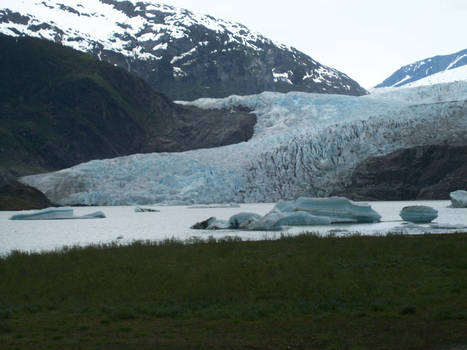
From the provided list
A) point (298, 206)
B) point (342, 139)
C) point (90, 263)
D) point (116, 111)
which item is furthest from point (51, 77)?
point (90, 263)

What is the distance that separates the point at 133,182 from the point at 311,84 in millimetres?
134232

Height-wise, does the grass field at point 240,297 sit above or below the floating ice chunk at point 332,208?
below

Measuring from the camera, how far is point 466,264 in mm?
12086

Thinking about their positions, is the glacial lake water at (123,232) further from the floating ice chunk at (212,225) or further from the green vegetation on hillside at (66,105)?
the green vegetation on hillside at (66,105)

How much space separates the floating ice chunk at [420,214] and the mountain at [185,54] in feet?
444

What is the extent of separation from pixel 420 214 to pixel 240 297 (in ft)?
55.7

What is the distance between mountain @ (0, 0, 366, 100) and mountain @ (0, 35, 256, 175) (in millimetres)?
50231

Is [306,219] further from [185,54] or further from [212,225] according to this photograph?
[185,54]

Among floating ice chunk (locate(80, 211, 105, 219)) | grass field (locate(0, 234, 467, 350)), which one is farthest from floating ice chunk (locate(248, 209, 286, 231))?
floating ice chunk (locate(80, 211, 105, 219))

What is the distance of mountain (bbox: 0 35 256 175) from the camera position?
293 ft

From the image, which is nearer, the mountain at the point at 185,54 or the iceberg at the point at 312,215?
the iceberg at the point at 312,215

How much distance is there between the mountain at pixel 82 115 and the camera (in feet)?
293

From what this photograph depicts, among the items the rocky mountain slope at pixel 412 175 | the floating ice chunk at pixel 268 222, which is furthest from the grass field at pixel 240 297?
the rocky mountain slope at pixel 412 175

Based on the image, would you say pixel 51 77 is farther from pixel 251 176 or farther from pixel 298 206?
pixel 298 206
